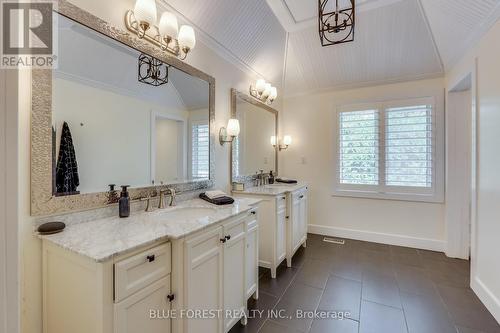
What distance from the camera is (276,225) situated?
246 cm

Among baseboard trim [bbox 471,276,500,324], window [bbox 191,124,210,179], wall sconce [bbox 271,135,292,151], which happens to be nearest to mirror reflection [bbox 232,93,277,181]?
wall sconce [bbox 271,135,292,151]

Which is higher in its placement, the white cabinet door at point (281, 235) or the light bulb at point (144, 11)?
the light bulb at point (144, 11)

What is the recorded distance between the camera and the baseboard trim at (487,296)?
179 centimetres

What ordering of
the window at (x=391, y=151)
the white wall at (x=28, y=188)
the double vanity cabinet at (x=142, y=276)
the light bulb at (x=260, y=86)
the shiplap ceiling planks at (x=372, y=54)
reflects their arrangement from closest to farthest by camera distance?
the double vanity cabinet at (x=142, y=276) → the white wall at (x=28, y=188) → the shiplap ceiling planks at (x=372, y=54) → the light bulb at (x=260, y=86) → the window at (x=391, y=151)

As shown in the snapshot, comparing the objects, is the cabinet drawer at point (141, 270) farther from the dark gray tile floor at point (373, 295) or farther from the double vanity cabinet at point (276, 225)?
the double vanity cabinet at point (276, 225)

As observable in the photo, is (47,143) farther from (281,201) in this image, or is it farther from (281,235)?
(281,235)

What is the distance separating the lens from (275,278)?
2.43m

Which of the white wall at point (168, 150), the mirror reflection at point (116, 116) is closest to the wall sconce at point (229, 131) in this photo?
the mirror reflection at point (116, 116)

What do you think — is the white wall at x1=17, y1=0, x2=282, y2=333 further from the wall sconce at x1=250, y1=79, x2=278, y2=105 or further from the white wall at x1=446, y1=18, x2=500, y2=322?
the white wall at x1=446, y1=18, x2=500, y2=322

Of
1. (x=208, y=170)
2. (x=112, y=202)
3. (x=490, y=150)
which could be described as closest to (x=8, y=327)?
(x=112, y=202)

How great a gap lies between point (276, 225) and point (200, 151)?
112 cm

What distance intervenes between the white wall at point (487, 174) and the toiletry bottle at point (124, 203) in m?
2.74

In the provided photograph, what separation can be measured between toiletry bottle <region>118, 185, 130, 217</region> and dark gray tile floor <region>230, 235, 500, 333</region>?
116 centimetres

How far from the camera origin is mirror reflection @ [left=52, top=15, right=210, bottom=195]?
1.27 metres
